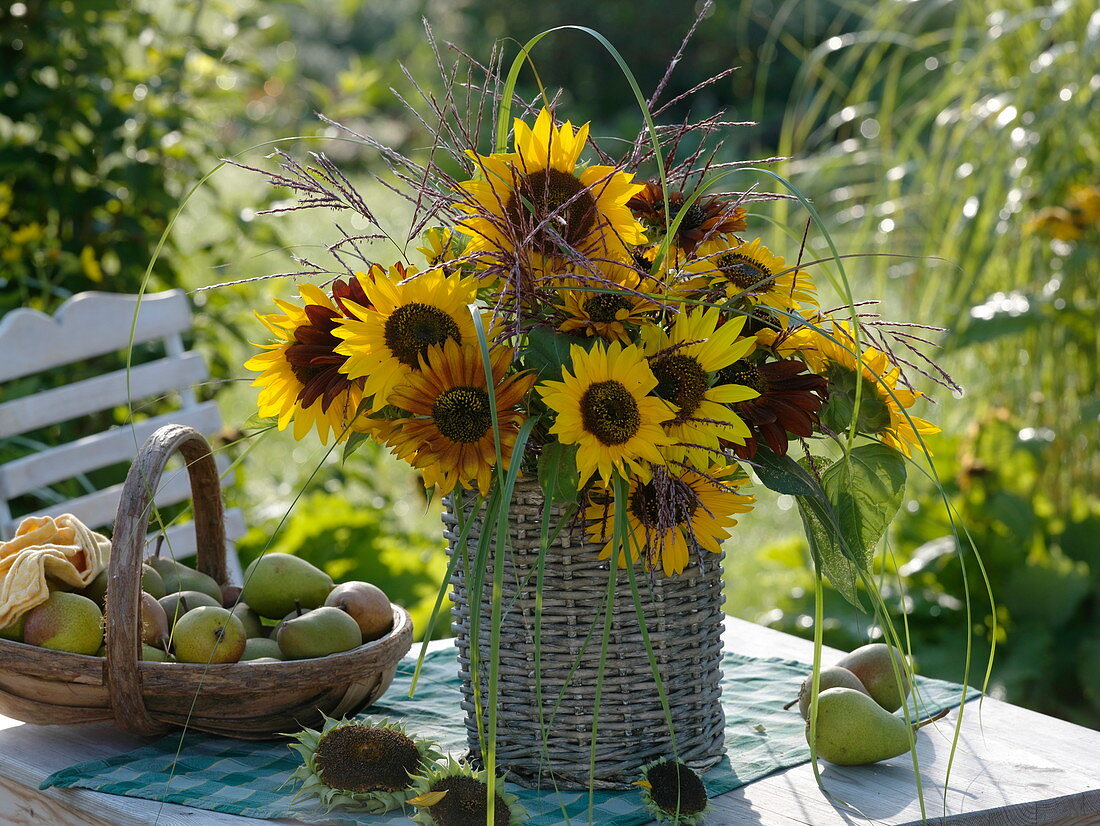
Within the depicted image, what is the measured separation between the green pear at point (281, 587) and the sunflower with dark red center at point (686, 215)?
0.41 meters

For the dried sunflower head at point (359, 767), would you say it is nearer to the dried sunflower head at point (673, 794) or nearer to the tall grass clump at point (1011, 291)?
the dried sunflower head at point (673, 794)

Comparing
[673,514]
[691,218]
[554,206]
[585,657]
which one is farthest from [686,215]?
[585,657]

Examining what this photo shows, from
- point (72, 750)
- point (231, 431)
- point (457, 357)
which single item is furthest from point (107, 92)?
point (457, 357)

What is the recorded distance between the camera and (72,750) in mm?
973

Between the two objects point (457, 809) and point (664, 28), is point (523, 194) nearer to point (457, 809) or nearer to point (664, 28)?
point (457, 809)

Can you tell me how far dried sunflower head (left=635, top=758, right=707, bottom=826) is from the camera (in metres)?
0.83

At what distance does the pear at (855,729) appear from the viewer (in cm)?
91

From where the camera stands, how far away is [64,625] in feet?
3.03

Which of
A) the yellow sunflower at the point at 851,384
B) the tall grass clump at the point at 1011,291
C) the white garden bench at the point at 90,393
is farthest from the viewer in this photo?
the tall grass clump at the point at 1011,291

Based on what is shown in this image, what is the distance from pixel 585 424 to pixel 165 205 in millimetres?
1729

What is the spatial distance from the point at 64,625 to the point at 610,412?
49cm

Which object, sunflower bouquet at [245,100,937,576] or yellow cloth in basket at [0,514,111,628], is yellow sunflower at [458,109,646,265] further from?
yellow cloth in basket at [0,514,111,628]

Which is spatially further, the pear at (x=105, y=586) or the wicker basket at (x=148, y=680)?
the pear at (x=105, y=586)

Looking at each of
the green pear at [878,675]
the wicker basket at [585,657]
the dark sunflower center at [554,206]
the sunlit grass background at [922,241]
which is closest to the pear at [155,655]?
the wicker basket at [585,657]
